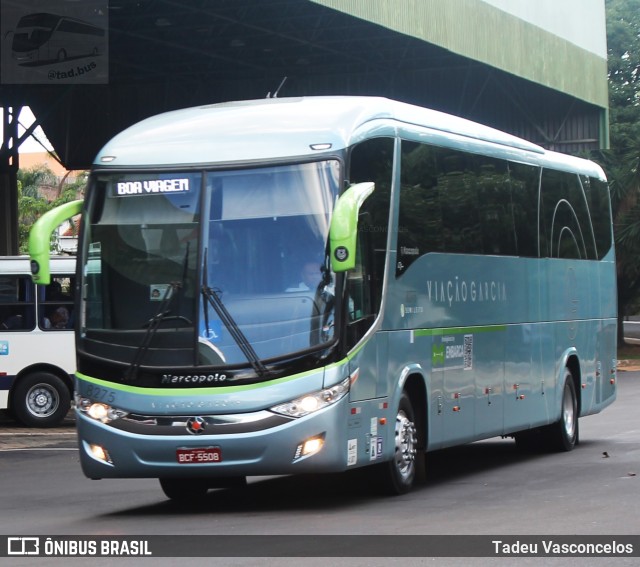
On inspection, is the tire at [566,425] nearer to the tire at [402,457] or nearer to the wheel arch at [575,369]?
the wheel arch at [575,369]

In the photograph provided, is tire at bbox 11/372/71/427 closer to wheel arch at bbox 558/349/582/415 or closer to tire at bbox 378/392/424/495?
wheel arch at bbox 558/349/582/415

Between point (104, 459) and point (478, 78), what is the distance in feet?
98.2

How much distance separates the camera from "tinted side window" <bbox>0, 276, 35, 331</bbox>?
929 inches

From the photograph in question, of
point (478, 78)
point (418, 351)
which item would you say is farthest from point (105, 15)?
point (418, 351)

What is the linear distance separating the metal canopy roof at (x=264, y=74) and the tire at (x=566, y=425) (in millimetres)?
13462

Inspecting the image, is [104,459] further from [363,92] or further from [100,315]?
[363,92]

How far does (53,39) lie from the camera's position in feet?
105

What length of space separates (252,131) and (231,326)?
1.73 metres

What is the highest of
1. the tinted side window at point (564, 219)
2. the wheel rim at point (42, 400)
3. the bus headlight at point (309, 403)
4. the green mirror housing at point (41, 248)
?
the tinted side window at point (564, 219)

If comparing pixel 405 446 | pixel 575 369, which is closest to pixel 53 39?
pixel 575 369

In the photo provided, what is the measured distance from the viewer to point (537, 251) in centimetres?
1669

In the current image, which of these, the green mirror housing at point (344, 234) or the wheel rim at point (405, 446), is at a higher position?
the green mirror housing at point (344, 234)

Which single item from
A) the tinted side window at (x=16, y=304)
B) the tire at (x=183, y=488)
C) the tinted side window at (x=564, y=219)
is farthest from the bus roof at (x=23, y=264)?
the tire at (x=183, y=488)

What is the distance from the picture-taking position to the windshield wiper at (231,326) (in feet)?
36.2
